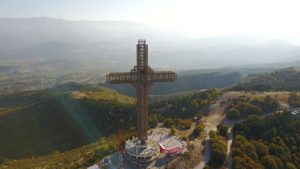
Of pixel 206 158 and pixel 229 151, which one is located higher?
pixel 206 158

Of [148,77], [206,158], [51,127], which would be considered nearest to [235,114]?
[206,158]

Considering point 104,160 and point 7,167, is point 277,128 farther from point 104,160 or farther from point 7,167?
point 7,167

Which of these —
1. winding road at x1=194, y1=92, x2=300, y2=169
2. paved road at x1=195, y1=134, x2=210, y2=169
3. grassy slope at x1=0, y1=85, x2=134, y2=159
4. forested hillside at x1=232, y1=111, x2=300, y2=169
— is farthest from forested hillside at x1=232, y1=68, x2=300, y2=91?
grassy slope at x1=0, y1=85, x2=134, y2=159

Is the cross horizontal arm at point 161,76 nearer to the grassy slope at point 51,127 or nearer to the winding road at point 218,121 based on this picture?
the winding road at point 218,121

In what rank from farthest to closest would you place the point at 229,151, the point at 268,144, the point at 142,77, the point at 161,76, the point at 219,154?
the point at 268,144
the point at 229,151
the point at 219,154
the point at 161,76
the point at 142,77

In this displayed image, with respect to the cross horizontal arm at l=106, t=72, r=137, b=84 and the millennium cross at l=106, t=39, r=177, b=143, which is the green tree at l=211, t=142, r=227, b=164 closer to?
the millennium cross at l=106, t=39, r=177, b=143

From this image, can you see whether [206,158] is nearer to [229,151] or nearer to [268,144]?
[229,151]

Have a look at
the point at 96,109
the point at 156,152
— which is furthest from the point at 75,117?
the point at 156,152

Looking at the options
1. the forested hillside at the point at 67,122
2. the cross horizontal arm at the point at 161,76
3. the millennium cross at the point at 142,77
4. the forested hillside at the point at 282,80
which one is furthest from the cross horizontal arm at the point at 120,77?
the forested hillside at the point at 282,80
